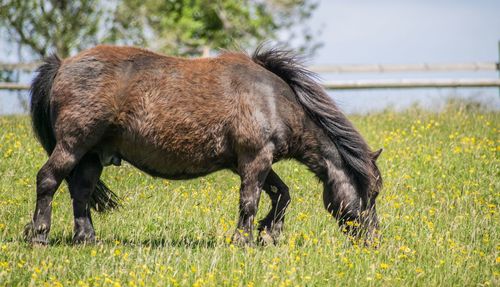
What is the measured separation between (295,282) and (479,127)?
7.64m

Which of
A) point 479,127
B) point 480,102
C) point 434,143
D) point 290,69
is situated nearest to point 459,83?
point 480,102

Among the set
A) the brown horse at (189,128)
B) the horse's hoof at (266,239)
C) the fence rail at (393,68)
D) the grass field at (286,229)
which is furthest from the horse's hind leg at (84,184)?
the fence rail at (393,68)

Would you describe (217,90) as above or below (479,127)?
above

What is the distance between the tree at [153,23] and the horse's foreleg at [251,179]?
1235 cm

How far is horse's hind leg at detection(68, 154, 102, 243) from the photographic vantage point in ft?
24.2

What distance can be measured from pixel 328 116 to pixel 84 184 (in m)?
2.49

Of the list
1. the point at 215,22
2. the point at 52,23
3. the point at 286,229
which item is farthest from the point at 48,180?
the point at 215,22

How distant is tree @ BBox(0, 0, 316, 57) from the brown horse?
12.0 metres

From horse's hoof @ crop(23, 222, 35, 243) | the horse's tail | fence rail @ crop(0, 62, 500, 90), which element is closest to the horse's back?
the horse's tail

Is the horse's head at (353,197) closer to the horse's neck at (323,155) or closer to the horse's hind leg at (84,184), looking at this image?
the horse's neck at (323,155)

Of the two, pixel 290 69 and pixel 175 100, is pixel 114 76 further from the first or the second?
pixel 290 69

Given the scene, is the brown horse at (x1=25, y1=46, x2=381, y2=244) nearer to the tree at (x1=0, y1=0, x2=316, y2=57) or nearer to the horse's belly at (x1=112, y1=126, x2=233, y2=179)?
the horse's belly at (x1=112, y1=126, x2=233, y2=179)

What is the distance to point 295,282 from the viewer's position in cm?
582

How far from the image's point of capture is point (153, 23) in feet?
84.2
